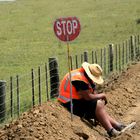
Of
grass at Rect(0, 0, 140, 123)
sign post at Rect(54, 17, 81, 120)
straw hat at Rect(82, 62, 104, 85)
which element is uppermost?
sign post at Rect(54, 17, 81, 120)

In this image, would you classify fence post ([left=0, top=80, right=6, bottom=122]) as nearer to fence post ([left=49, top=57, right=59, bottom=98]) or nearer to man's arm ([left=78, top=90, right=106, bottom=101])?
fence post ([left=49, top=57, right=59, bottom=98])

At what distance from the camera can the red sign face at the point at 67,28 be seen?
9.90 metres

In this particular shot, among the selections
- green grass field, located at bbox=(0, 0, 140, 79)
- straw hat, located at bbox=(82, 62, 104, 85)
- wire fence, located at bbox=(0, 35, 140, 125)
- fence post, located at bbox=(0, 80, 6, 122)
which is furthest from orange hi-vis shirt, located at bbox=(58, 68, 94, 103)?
green grass field, located at bbox=(0, 0, 140, 79)

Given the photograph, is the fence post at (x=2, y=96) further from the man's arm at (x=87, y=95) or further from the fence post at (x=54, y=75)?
the man's arm at (x=87, y=95)

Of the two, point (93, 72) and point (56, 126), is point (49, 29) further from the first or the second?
point (56, 126)

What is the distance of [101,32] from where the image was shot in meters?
37.6

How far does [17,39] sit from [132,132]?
28.2 m

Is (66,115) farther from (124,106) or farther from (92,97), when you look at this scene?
(124,106)

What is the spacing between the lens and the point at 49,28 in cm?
4222

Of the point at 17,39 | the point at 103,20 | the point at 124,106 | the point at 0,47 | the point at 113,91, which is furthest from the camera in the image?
the point at 103,20

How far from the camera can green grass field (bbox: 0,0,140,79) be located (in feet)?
92.9

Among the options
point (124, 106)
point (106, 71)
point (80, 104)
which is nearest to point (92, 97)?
point (80, 104)

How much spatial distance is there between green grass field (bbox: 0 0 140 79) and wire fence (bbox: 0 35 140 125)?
359 cm

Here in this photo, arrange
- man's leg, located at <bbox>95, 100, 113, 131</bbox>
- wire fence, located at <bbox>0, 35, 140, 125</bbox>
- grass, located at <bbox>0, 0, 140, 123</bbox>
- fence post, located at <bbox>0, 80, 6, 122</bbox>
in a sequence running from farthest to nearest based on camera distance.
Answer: grass, located at <bbox>0, 0, 140, 123</bbox> < wire fence, located at <bbox>0, 35, 140, 125</bbox> < fence post, located at <bbox>0, 80, 6, 122</bbox> < man's leg, located at <bbox>95, 100, 113, 131</bbox>
